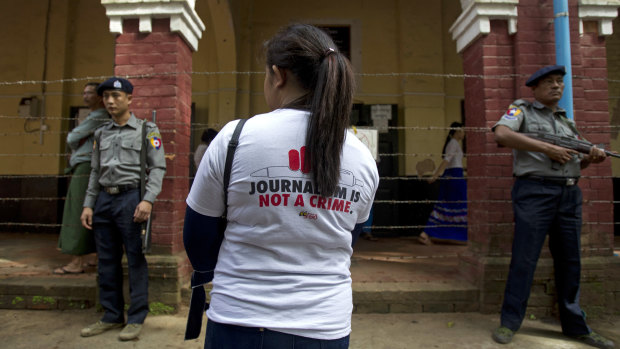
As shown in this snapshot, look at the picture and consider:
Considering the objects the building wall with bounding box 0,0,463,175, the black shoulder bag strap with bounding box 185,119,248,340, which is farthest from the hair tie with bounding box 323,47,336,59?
the building wall with bounding box 0,0,463,175


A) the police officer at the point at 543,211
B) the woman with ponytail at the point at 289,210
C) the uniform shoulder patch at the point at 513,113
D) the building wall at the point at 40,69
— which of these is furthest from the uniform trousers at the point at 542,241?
the building wall at the point at 40,69

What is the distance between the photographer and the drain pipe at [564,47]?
3.36 meters

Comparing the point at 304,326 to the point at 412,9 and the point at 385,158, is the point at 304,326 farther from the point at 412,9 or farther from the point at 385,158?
the point at 412,9

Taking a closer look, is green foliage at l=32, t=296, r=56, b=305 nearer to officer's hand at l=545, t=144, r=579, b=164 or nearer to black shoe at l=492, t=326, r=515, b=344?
black shoe at l=492, t=326, r=515, b=344

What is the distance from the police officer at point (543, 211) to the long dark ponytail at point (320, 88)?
2.23 meters

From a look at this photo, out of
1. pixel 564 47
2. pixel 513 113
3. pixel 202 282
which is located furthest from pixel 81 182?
pixel 564 47

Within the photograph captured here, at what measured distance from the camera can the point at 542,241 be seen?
304 centimetres

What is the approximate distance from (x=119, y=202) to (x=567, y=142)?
3.34 m

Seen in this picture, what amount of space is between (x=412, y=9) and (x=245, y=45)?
9.86 feet

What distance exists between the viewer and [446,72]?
7.12m

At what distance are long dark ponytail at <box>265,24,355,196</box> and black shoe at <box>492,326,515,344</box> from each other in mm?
2560

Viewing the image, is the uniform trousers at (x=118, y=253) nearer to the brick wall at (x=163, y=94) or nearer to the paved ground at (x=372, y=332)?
the paved ground at (x=372, y=332)

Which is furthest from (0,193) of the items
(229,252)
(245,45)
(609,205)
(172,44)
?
(609,205)

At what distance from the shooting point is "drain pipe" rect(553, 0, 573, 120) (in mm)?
3360
